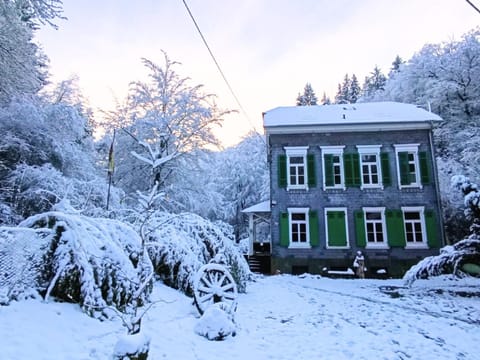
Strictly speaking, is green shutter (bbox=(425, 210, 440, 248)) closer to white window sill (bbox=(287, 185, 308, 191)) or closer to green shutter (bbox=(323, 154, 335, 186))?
green shutter (bbox=(323, 154, 335, 186))

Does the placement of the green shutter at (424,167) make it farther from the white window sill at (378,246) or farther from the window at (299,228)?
the window at (299,228)

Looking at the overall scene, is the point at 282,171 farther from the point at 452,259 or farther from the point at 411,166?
the point at 452,259

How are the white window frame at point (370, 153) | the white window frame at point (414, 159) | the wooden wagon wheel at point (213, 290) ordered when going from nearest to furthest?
the wooden wagon wheel at point (213, 290)
the white window frame at point (414, 159)
the white window frame at point (370, 153)

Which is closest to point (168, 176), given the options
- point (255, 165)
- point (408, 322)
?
point (408, 322)

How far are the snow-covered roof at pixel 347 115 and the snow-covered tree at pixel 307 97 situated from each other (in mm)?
24705

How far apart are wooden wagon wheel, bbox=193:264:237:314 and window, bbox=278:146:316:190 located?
1051 cm

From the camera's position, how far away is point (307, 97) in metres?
44.2

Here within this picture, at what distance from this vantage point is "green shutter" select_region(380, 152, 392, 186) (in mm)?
16516

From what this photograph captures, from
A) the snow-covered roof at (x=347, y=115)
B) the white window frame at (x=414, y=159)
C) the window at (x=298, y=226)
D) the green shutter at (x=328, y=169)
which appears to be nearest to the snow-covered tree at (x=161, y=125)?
the snow-covered roof at (x=347, y=115)

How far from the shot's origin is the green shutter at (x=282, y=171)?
1695 cm

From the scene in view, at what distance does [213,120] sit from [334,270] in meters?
9.81

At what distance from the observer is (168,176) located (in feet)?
56.1

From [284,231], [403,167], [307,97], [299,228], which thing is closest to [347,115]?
[403,167]

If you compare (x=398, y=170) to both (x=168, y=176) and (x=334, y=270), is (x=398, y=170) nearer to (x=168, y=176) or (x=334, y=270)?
(x=334, y=270)
